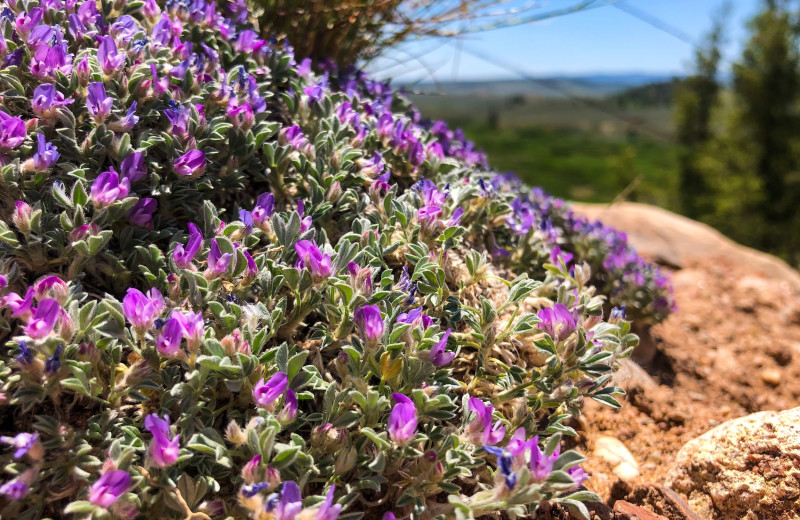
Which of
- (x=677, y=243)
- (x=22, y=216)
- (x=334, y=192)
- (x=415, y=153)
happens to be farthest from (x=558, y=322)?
(x=677, y=243)

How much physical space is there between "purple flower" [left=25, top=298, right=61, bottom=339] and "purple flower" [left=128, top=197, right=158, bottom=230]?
0.51 m

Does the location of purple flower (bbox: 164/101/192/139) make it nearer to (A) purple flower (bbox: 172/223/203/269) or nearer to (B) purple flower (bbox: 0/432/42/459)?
(A) purple flower (bbox: 172/223/203/269)

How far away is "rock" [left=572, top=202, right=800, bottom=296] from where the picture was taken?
6062 millimetres

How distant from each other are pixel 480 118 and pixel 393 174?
92535 mm

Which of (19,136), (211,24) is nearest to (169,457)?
(19,136)

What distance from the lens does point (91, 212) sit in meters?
2.00

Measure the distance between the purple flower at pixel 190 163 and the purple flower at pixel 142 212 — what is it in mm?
143

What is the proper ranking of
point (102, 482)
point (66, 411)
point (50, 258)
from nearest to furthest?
1. point (102, 482)
2. point (66, 411)
3. point (50, 258)

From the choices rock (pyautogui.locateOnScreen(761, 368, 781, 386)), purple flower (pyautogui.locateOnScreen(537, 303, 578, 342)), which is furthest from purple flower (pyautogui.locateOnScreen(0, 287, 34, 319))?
rock (pyautogui.locateOnScreen(761, 368, 781, 386))

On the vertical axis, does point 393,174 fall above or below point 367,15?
below

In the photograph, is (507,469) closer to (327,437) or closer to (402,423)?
(402,423)

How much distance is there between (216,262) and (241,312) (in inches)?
7.3

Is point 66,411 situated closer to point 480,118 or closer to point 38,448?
point 38,448

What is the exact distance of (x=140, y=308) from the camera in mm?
1619
